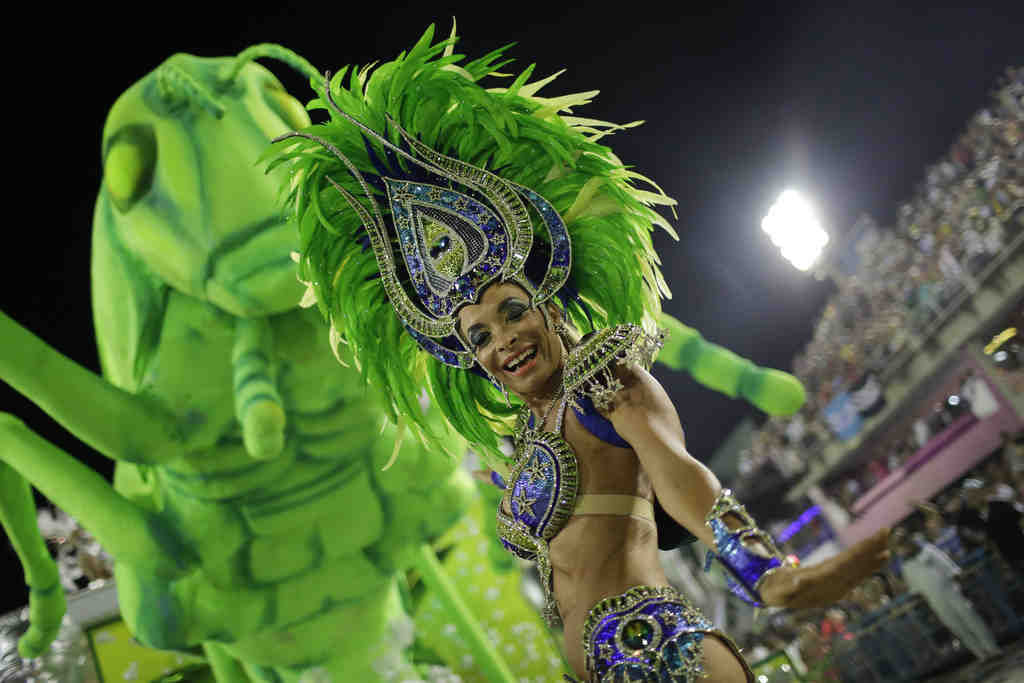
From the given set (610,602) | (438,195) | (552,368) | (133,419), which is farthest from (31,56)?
(610,602)

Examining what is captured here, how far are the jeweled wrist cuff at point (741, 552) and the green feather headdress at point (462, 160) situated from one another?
67 centimetres

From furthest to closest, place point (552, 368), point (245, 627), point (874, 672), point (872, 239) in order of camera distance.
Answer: point (872, 239)
point (874, 672)
point (245, 627)
point (552, 368)

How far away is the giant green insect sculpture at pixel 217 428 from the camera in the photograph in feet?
10.6

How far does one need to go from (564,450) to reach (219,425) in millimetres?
2143

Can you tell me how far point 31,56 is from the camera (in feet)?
12.0

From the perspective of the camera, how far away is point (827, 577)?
1209 mm

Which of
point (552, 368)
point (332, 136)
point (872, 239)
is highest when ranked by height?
point (872, 239)

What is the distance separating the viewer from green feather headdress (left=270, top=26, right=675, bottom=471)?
1953 millimetres

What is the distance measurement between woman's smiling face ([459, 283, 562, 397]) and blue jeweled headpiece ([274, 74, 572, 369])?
0.03 metres

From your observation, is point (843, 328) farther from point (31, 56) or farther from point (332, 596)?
point (31, 56)

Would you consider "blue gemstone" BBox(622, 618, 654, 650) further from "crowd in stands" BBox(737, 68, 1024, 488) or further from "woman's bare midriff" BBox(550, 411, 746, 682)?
"crowd in stands" BBox(737, 68, 1024, 488)

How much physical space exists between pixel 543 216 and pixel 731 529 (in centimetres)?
80

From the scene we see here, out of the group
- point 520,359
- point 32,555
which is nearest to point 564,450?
point 520,359

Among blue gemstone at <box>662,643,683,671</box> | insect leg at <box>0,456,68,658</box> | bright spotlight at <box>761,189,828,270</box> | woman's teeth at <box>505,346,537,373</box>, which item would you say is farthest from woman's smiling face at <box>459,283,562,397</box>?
bright spotlight at <box>761,189,828,270</box>
